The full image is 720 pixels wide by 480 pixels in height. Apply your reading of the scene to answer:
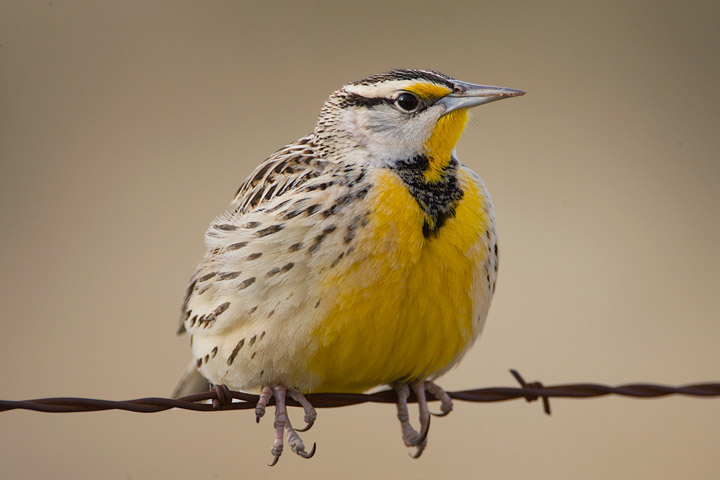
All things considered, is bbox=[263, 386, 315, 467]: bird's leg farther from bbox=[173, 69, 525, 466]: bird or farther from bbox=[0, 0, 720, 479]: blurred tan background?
bbox=[0, 0, 720, 479]: blurred tan background

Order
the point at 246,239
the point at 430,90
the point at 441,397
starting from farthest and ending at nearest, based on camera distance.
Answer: the point at 441,397 → the point at 430,90 → the point at 246,239

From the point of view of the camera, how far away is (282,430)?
273 cm

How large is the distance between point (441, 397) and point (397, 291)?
1.59ft

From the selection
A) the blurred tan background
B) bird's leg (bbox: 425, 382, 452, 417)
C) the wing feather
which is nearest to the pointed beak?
the wing feather

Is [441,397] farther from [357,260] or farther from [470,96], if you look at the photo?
[470,96]

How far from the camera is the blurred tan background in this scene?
4910 mm

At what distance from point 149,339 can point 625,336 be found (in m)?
2.40

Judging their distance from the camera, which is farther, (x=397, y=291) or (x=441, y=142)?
(x=441, y=142)

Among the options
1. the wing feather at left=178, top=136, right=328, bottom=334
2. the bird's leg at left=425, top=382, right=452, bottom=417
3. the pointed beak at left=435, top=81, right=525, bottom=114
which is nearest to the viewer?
the wing feather at left=178, top=136, right=328, bottom=334

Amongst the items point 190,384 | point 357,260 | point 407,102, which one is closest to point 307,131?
point 190,384

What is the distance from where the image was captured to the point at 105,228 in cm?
560

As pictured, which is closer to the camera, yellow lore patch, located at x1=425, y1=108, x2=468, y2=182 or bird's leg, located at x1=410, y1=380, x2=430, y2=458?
yellow lore patch, located at x1=425, y1=108, x2=468, y2=182

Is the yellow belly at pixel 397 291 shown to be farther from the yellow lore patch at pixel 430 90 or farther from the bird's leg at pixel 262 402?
the yellow lore patch at pixel 430 90

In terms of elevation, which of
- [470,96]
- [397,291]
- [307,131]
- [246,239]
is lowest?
[397,291]
